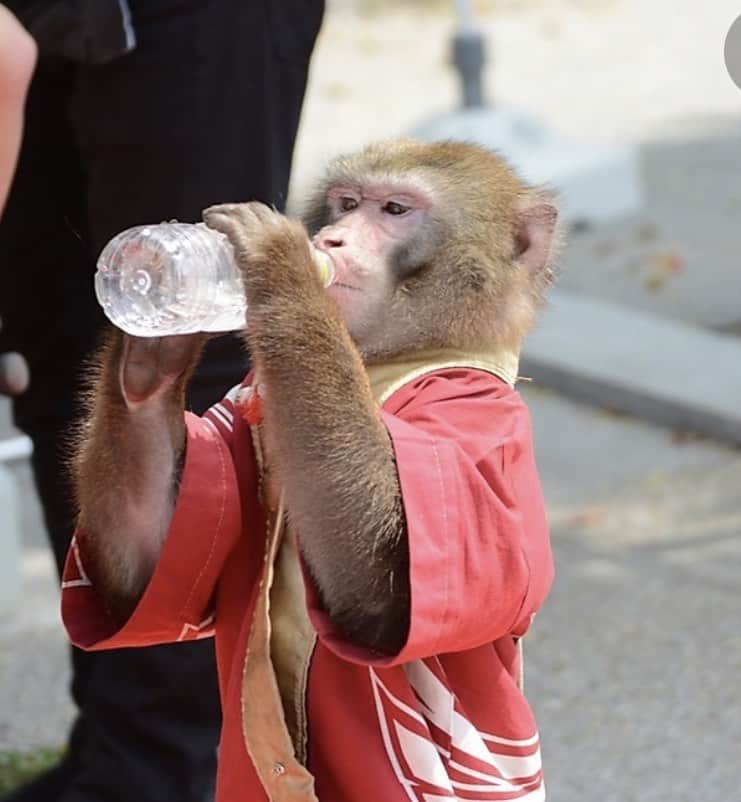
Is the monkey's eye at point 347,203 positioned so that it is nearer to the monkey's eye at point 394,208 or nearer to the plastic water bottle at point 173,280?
the monkey's eye at point 394,208

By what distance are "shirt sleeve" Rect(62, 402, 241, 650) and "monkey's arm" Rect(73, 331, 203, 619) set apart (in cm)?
3

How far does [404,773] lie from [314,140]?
7447 millimetres

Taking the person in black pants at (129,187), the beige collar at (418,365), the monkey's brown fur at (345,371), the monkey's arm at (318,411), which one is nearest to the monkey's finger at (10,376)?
the person in black pants at (129,187)

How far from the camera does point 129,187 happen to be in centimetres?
309

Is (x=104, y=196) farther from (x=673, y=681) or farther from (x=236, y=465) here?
(x=673, y=681)

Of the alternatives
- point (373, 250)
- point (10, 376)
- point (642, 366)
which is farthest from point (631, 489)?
point (373, 250)

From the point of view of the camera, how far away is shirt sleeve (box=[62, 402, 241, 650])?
223 centimetres

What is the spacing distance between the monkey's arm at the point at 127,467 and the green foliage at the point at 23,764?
1.67 m

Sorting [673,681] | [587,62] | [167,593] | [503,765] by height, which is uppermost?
[167,593]

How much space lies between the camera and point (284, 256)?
196cm

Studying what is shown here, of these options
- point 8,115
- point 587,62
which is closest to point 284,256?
point 8,115

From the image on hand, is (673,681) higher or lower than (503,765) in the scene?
lower

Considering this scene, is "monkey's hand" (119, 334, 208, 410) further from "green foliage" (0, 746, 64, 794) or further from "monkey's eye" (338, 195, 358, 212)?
"green foliage" (0, 746, 64, 794)

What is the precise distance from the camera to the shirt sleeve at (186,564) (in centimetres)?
223
